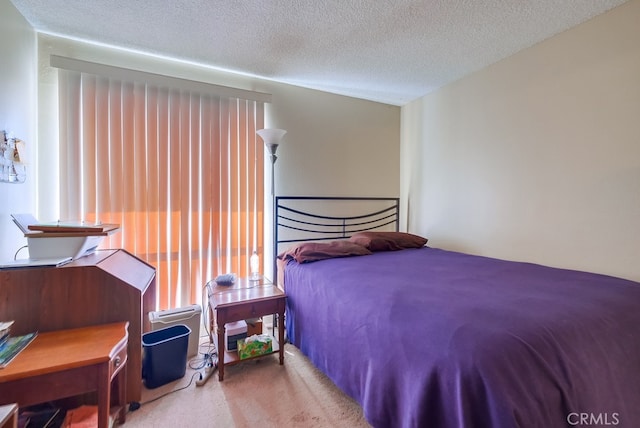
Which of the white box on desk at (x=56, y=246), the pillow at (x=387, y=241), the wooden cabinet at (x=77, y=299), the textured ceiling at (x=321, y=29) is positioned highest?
the textured ceiling at (x=321, y=29)

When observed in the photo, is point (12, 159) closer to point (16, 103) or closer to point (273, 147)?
point (16, 103)

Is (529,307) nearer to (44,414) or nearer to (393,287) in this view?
(393,287)

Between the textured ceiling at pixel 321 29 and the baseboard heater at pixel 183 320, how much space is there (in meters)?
2.04

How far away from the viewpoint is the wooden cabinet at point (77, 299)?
136 centimetres

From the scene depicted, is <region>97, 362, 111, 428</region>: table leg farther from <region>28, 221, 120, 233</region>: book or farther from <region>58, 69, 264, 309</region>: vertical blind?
<region>58, 69, 264, 309</region>: vertical blind

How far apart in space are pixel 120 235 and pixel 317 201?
1.78 meters

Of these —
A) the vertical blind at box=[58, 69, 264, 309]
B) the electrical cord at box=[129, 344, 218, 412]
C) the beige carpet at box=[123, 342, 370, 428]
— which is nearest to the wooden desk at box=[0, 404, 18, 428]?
the beige carpet at box=[123, 342, 370, 428]

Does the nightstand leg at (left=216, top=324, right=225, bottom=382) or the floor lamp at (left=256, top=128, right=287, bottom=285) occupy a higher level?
the floor lamp at (left=256, top=128, right=287, bottom=285)

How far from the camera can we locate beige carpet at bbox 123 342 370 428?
1.53 meters

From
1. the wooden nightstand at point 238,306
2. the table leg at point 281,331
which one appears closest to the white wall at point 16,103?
the wooden nightstand at point 238,306

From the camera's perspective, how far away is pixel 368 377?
4.36 ft

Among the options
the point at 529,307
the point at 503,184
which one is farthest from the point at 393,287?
the point at 503,184

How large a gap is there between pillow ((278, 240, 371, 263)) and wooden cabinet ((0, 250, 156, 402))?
43.1 inches

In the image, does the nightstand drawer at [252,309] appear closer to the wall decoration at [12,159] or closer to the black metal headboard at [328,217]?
the black metal headboard at [328,217]
